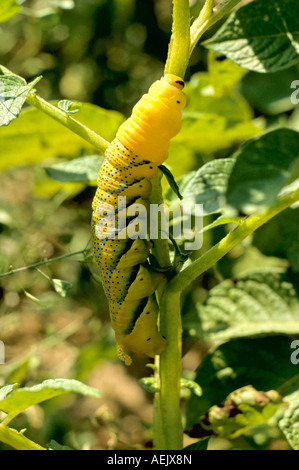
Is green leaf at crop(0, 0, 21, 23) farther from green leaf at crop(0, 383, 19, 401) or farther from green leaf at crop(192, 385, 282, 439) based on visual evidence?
green leaf at crop(192, 385, 282, 439)

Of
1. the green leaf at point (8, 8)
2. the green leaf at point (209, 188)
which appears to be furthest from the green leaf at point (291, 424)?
the green leaf at point (8, 8)

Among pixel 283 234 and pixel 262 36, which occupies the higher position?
pixel 262 36

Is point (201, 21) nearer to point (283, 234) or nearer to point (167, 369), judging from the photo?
point (167, 369)

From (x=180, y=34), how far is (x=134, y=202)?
1.16 ft

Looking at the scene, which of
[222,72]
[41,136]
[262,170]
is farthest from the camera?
[41,136]

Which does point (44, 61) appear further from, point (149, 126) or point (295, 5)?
point (295, 5)

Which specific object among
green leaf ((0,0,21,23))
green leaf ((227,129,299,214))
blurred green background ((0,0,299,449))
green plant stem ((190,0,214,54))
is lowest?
blurred green background ((0,0,299,449))

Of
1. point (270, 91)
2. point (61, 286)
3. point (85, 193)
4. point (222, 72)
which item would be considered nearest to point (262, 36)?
point (61, 286)

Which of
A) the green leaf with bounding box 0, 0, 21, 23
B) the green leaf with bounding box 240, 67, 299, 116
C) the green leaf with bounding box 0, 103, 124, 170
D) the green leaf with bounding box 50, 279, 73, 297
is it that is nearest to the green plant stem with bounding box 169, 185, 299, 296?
the green leaf with bounding box 50, 279, 73, 297

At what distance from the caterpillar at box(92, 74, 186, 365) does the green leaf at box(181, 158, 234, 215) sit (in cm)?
22

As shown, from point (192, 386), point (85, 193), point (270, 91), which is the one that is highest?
point (270, 91)

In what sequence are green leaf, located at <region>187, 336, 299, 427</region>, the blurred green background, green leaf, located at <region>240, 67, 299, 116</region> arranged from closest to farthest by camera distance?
green leaf, located at <region>187, 336, 299, 427</region>, the blurred green background, green leaf, located at <region>240, 67, 299, 116</region>

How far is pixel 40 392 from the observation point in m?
0.89

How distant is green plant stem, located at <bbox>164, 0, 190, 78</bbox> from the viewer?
35.7 inches
